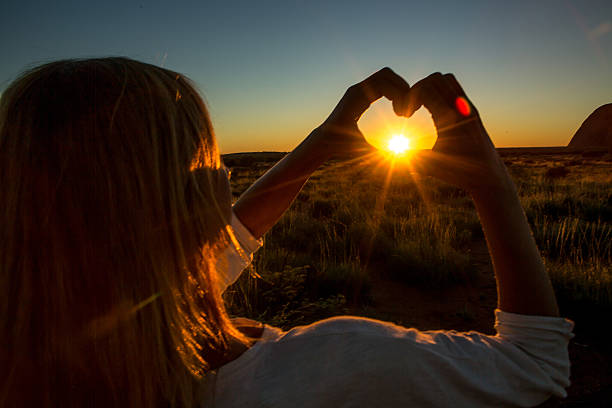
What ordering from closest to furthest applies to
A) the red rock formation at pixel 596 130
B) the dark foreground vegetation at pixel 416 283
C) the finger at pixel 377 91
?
the finger at pixel 377 91, the dark foreground vegetation at pixel 416 283, the red rock formation at pixel 596 130

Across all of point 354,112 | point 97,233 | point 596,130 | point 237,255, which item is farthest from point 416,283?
point 596,130

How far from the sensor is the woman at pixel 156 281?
1.99 ft

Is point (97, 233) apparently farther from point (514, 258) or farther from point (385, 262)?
point (385, 262)

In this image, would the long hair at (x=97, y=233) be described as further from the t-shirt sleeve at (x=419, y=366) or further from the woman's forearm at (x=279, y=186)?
the woman's forearm at (x=279, y=186)

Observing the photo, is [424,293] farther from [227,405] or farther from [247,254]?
[227,405]

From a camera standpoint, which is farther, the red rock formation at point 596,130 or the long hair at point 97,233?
the red rock formation at point 596,130

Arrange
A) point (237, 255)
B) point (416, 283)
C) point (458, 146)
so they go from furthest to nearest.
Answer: point (416, 283)
point (237, 255)
point (458, 146)

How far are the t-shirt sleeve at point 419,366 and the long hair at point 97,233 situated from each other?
9.6 inches

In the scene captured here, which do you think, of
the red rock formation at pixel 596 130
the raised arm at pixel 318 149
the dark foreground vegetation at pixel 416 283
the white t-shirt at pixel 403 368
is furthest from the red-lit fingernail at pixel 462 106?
the red rock formation at pixel 596 130

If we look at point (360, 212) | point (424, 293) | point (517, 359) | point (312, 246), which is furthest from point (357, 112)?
point (360, 212)

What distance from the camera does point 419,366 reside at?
60 centimetres

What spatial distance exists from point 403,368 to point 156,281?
493 mm

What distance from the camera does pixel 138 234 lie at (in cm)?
65

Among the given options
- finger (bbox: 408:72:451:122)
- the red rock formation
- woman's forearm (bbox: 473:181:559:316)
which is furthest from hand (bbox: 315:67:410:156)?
the red rock formation
